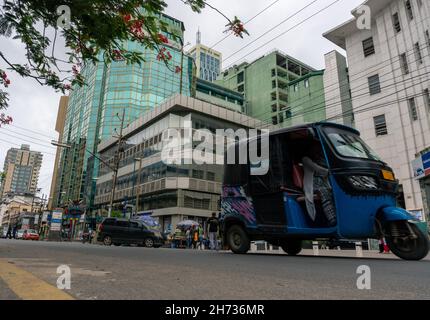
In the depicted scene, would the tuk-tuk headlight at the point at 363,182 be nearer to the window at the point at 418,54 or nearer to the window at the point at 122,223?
the window at the point at 122,223

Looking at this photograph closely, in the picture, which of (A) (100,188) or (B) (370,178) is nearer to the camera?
(B) (370,178)

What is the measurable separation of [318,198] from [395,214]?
5.20 ft

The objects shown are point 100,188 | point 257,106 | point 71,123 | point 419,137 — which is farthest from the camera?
point 71,123

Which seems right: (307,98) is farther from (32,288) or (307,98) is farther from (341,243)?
(32,288)

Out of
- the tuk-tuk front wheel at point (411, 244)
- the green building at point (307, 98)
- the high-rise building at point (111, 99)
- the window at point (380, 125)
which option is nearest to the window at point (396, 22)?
the window at point (380, 125)

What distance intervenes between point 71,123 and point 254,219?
8230 cm

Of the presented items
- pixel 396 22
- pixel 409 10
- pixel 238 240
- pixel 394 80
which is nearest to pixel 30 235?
pixel 238 240

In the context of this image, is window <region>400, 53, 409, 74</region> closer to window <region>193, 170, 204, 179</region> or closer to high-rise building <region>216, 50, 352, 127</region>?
high-rise building <region>216, 50, 352, 127</region>

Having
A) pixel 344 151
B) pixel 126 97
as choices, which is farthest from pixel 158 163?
pixel 344 151

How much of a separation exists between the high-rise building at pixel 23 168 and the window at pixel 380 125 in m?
152

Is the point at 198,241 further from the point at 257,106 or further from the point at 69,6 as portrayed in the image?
the point at 257,106

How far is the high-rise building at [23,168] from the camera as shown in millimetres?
144250

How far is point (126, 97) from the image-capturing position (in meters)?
57.5

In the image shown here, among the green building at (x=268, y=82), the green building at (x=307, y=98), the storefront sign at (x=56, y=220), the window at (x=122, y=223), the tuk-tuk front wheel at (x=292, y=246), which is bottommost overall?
the tuk-tuk front wheel at (x=292, y=246)
